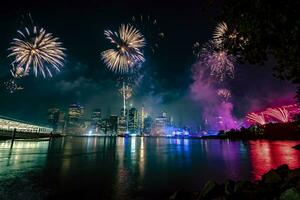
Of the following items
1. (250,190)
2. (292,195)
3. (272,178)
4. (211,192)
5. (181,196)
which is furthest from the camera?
(272,178)

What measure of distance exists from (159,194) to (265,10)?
47.7 feet

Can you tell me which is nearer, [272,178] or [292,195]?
[292,195]

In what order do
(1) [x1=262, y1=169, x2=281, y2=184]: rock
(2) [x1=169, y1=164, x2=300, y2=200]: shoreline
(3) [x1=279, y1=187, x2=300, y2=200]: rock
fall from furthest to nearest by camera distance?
(1) [x1=262, y1=169, x2=281, y2=184]: rock
(2) [x1=169, y1=164, x2=300, y2=200]: shoreline
(3) [x1=279, y1=187, x2=300, y2=200]: rock

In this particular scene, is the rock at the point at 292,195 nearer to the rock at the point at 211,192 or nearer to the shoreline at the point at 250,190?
the shoreline at the point at 250,190

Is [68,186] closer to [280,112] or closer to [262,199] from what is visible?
[262,199]

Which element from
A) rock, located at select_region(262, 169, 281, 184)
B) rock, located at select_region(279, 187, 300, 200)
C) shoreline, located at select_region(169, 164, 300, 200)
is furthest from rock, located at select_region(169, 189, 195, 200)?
rock, located at select_region(279, 187, 300, 200)

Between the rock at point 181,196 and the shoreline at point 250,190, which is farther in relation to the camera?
the rock at point 181,196

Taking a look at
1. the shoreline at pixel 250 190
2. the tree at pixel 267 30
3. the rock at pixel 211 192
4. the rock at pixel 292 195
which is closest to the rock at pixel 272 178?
the shoreline at pixel 250 190

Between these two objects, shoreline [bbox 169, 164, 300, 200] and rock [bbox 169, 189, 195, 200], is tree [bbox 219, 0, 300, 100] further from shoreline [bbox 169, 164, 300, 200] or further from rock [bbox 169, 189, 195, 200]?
rock [bbox 169, 189, 195, 200]

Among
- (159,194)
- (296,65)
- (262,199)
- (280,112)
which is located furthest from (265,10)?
(280,112)

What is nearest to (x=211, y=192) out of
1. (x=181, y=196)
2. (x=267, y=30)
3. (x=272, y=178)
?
(x=181, y=196)

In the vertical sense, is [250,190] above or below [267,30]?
below

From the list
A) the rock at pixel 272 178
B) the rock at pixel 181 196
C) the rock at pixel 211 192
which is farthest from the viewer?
the rock at pixel 272 178

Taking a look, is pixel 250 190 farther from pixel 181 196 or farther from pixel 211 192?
pixel 181 196
